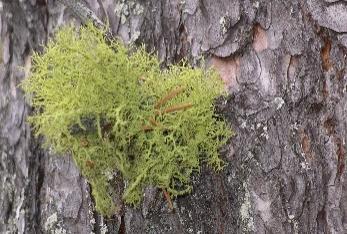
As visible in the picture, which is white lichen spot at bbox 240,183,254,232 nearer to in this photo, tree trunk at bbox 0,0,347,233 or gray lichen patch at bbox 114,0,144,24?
tree trunk at bbox 0,0,347,233

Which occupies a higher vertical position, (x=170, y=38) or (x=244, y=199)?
(x=170, y=38)

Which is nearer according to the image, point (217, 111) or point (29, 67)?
point (217, 111)

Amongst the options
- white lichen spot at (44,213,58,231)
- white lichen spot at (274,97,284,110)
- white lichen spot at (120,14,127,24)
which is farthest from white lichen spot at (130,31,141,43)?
white lichen spot at (44,213,58,231)

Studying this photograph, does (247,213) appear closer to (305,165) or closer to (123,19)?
(305,165)

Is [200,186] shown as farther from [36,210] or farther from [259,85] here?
[36,210]

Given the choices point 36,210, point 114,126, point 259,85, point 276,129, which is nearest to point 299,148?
point 276,129
